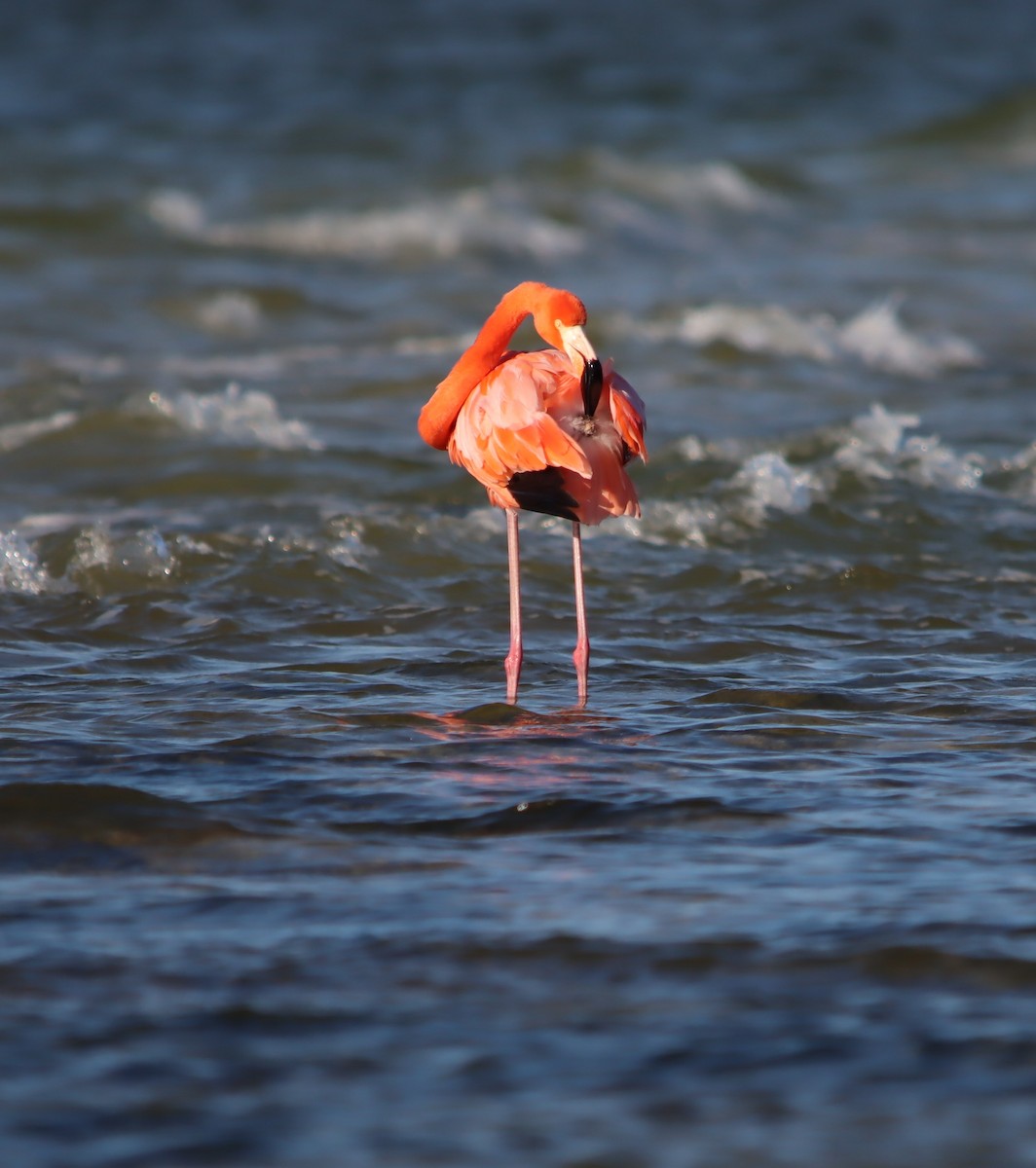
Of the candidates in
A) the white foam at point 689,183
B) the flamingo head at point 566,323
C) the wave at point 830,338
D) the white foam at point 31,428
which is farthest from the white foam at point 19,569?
the white foam at point 689,183

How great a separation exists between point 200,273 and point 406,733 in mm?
12021

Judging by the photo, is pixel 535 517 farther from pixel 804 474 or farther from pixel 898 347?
pixel 898 347

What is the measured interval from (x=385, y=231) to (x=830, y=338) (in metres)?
6.18

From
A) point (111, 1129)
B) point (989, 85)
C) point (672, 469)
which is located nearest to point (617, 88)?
point (989, 85)

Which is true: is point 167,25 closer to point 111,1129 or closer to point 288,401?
point 288,401

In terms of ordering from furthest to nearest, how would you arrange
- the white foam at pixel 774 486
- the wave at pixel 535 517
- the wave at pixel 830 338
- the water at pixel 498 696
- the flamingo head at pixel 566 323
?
the wave at pixel 830 338, the white foam at pixel 774 486, the wave at pixel 535 517, the flamingo head at pixel 566 323, the water at pixel 498 696

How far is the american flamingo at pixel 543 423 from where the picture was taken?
6.31m

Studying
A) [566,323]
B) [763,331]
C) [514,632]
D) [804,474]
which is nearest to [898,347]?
[763,331]

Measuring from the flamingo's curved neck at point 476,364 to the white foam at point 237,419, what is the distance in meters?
4.53

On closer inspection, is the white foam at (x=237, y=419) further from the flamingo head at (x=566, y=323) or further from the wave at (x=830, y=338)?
the flamingo head at (x=566, y=323)

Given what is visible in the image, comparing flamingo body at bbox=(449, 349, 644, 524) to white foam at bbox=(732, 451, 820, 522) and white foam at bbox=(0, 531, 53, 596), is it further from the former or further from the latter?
white foam at bbox=(732, 451, 820, 522)

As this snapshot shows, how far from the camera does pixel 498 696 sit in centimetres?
678

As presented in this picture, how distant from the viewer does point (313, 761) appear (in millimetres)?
5656

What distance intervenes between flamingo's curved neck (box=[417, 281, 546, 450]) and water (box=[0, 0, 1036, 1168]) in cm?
103
